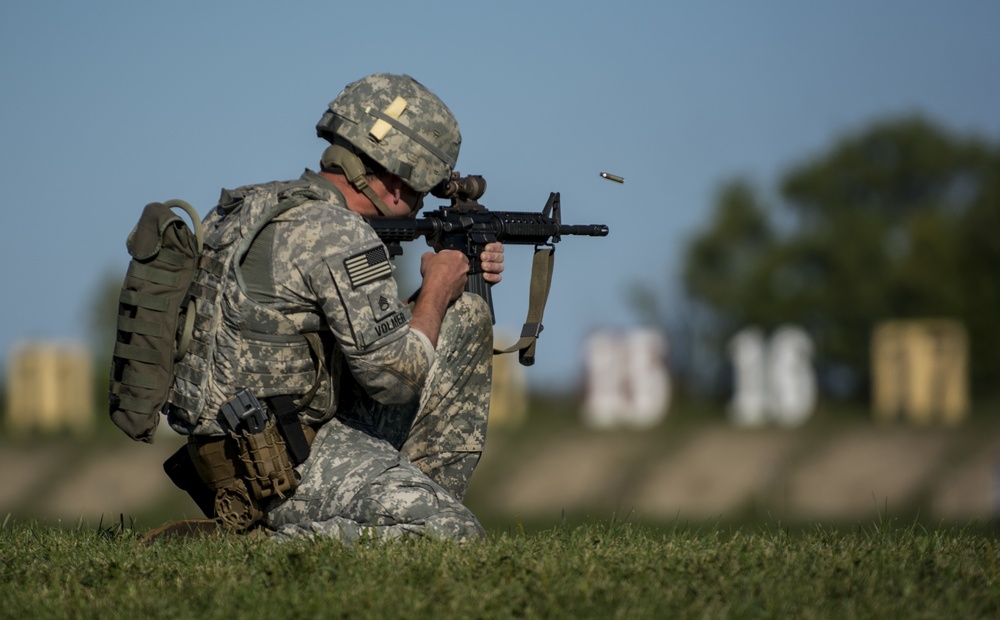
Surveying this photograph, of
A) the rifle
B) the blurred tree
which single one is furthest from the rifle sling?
the blurred tree

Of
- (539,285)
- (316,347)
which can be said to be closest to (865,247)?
(539,285)

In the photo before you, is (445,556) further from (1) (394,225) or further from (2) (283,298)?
(1) (394,225)

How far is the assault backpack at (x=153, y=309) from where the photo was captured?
7.24 meters

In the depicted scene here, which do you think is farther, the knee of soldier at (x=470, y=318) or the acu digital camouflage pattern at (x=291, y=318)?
the knee of soldier at (x=470, y=318)

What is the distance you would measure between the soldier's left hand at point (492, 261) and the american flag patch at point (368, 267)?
1.12 meters

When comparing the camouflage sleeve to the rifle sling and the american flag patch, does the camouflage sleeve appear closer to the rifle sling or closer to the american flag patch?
the american flag patch

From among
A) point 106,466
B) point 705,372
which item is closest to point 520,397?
point 705,372

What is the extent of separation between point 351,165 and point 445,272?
68cm

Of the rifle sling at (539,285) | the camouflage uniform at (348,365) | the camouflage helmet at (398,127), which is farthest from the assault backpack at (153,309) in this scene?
the rifle sling at (539,285)

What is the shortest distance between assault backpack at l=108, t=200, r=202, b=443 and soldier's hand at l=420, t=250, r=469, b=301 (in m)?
1.09

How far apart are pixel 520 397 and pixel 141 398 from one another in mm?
56409

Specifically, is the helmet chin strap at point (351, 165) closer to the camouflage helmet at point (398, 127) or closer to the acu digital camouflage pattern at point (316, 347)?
the camouflage helmet at point (398, 127)

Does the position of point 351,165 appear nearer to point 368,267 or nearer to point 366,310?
point 368,267

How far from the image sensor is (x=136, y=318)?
23.8ft
